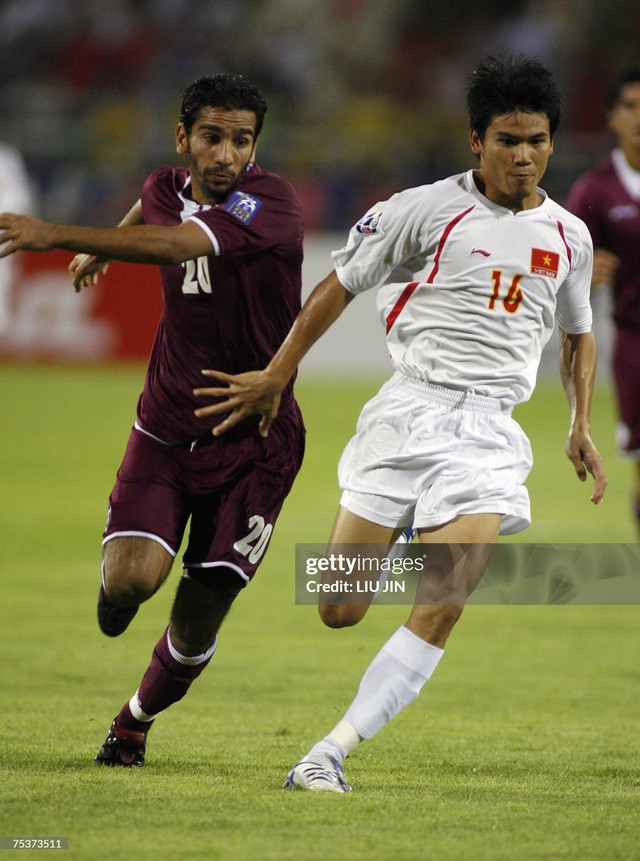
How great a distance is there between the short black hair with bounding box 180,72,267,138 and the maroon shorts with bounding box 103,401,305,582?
1.11 meters

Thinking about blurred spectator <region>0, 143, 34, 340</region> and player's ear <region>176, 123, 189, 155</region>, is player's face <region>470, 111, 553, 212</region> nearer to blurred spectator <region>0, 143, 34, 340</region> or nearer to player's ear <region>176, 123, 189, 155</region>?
player's ear <region>176, 123, 189, 155</region>

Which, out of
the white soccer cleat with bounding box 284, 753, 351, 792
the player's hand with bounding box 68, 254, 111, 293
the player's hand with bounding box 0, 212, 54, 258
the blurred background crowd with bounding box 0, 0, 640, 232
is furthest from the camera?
the blurred background crowd with bounding box 0, 0, 640, 232

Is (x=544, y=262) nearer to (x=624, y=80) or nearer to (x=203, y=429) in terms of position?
(x=203, y=429)

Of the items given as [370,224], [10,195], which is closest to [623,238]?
[370,224]

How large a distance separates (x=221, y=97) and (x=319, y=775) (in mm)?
2268

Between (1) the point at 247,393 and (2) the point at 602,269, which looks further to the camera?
(2) the point at 602,269

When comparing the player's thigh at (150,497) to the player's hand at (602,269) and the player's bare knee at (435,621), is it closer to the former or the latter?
the player's bare knee at (435,621)

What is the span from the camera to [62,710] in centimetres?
568

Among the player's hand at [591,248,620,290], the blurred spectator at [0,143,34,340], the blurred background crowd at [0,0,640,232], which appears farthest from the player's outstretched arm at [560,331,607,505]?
the blurred background crowd at [0,0,640,232]

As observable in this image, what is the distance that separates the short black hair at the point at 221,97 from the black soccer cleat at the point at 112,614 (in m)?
1.71

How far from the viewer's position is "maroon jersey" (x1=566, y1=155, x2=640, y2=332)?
326 inches

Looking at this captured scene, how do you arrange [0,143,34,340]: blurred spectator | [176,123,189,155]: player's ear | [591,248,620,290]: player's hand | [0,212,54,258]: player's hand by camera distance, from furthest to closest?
1. [0,143,34,340]: blurred spectator
2. [591,248,620,290]: player's hand
3. [176,123,189,155]: player's ear
4. [0,212,54,258]: player's hand

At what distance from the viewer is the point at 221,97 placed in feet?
15.7

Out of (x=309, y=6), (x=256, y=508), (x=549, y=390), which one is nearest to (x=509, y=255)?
(x=256, y=508)
